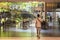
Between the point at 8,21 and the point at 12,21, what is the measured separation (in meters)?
0.40

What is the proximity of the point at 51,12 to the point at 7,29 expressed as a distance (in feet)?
15.3

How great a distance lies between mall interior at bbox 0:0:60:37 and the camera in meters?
20.2

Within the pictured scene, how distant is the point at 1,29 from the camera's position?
20688mm

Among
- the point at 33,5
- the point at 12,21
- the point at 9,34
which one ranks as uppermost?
the point at 33,5

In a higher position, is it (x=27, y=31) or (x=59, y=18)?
(x=59, y=18)

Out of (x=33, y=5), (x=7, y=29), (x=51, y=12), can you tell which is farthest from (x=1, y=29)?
(x=51, y=12)

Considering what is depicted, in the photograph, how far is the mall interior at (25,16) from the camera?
2023cm

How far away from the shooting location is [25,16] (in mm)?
20641

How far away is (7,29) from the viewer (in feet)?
67.8

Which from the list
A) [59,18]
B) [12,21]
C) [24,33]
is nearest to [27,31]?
[24,33]

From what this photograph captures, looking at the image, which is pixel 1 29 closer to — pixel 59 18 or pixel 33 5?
pixel 33 5

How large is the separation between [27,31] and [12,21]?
1799 mm

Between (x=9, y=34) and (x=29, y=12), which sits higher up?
(x=29, y=12)

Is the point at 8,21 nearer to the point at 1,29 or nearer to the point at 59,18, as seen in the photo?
the point at 1,29
